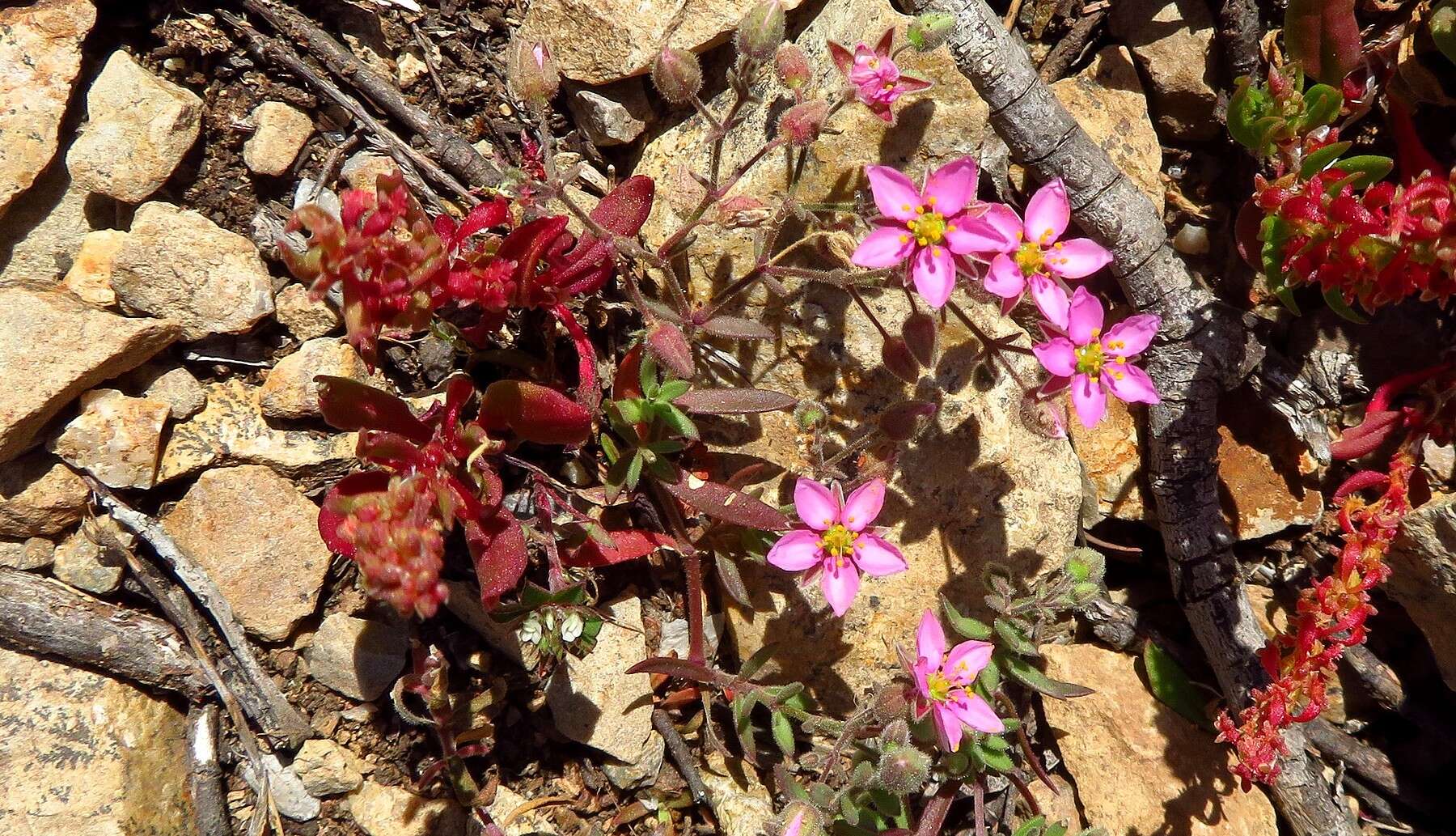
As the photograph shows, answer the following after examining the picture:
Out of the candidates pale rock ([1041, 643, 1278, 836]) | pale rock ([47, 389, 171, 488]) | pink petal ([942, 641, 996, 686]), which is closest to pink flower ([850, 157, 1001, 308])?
pink petal ([942, 641, 996, 686])

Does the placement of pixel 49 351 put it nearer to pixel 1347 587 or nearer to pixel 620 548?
pixel 620 548

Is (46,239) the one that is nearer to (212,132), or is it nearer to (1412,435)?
(212,132)

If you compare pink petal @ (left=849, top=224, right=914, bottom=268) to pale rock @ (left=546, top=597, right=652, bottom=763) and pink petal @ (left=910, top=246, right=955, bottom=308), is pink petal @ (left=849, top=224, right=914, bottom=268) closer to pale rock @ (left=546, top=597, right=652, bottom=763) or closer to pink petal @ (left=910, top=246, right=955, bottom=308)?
pink petal @ (left=910, top=246, right=955, bottom=308)

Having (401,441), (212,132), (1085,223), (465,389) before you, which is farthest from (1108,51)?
(212,132)

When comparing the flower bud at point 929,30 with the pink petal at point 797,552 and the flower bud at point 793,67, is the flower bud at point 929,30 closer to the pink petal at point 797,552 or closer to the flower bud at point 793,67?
the flower bud at point 793,67

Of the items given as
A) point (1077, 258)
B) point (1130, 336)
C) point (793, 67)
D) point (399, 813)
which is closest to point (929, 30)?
point (793, 67)

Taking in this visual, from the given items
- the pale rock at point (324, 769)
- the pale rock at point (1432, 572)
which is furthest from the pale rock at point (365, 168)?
the pale rock at point (1432, 572)
